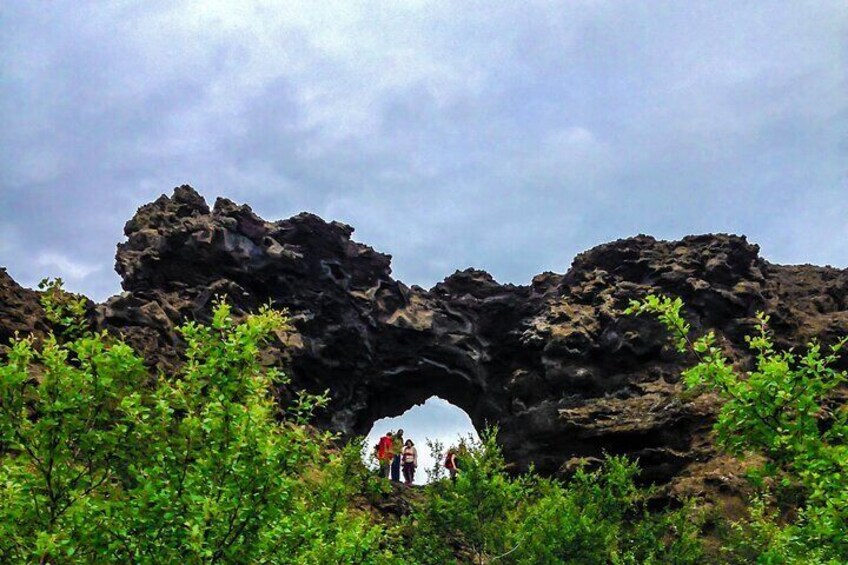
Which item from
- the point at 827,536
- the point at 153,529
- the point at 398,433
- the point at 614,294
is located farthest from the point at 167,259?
the point at 827,536

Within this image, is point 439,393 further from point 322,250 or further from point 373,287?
point 322,250

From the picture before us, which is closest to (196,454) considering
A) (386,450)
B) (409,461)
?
(386,450)

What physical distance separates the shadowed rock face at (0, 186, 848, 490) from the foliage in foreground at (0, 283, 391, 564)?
23890 millimetres

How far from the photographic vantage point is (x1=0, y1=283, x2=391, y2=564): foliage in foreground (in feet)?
30.0

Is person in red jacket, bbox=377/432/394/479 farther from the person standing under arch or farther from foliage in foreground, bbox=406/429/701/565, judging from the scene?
foliage in foreground, bbox=406/429/701/565

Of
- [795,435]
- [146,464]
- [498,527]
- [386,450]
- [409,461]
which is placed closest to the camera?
[795,435]

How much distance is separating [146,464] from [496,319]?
39208mm

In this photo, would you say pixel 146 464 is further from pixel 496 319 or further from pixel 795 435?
pixel 496 319

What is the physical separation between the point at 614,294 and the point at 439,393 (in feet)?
45.9

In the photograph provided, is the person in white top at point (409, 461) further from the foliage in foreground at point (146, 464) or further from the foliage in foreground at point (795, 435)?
the foliage in foreground at point (795, 435)

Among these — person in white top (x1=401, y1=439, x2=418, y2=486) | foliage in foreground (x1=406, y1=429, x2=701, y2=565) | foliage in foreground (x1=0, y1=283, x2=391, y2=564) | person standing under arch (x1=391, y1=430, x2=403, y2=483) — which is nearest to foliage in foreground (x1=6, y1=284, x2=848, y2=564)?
foliage in foreground (x1=0, y1=283, x2=391, y2=564)

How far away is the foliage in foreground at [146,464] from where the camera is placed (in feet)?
30.0

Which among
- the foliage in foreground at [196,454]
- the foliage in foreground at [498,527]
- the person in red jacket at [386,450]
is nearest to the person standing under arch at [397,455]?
the person in red jacket at [386,450]

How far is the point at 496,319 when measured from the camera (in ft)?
159
